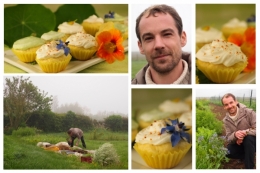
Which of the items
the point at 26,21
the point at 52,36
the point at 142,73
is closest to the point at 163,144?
the point at 142,73

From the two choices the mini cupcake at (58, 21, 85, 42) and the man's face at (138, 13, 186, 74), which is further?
the mini cupcake at (58, 21, 85, 42)

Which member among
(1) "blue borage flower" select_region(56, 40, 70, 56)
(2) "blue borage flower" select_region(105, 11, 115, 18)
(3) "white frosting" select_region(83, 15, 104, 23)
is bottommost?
(1) "blue borage flower" select_region(56, 40, 70, 56)

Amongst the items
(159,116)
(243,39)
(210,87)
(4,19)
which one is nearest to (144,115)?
(159,116)

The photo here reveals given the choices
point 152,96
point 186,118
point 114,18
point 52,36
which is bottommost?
point 186,118

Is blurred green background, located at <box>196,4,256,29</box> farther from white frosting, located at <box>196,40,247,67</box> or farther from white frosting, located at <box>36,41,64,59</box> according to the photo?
white frosting, located at <box>36,41,64,59</box>

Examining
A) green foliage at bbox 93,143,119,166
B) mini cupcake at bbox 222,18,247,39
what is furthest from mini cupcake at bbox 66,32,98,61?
mini cupcake at bbox 222,18,247,39

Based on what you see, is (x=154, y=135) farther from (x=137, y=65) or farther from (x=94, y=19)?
(x=94, y=19)

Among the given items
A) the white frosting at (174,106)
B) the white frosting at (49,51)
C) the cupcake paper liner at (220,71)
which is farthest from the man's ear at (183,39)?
the white frosting at (49,51)
